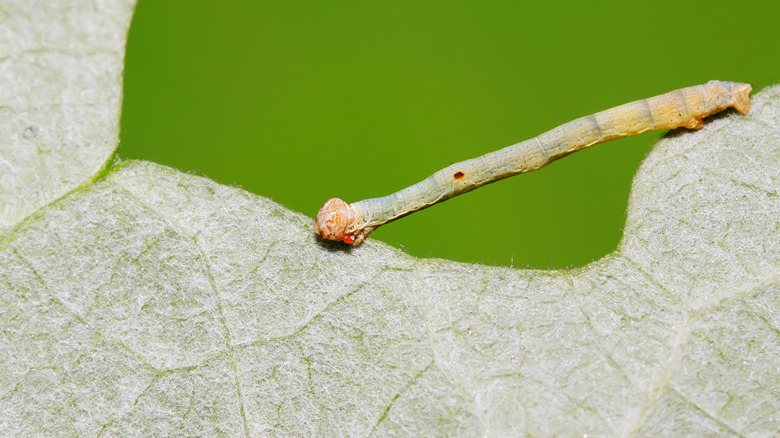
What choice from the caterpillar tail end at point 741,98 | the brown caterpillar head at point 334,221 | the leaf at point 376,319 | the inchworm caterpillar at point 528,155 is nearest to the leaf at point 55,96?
the leaf at point 376,319

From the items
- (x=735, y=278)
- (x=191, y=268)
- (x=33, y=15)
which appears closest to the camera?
(x=735, y=278)

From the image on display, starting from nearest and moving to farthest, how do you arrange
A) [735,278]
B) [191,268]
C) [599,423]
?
[599,423]
[735,278]
[191,268]

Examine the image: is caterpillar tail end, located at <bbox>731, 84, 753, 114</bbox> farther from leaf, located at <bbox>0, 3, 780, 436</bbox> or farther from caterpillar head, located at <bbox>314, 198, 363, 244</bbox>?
caterpillar head, located at <bbox>314, 198, 363, 244</bbox>

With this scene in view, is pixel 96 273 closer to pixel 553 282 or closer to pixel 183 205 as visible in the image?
pixel 183 205

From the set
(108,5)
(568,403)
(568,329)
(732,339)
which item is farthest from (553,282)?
(108,5)

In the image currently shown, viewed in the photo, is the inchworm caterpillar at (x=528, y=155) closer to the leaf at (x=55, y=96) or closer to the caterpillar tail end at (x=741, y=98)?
the caterpillar tail end at (x=741, y=98)

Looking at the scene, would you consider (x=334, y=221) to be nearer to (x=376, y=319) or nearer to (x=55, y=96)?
(x=376, y=319)

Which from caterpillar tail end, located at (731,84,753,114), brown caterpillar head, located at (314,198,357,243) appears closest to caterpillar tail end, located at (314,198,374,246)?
brown caterpillar head, located at (314,198,357,243)
